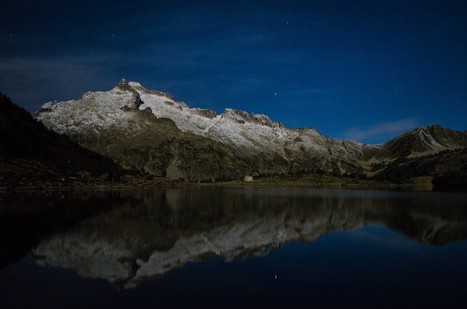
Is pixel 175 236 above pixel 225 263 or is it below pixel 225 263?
above

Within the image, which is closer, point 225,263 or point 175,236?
point 225,263

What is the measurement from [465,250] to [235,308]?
30.1m

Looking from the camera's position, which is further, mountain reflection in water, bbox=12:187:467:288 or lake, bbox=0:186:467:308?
mountain reflection in water, bbox=12:187:467:288

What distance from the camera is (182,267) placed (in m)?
34.3

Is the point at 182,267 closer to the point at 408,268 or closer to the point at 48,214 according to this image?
the point at 408,268

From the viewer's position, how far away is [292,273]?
1272 inches

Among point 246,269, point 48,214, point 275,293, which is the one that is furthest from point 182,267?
point 48,214

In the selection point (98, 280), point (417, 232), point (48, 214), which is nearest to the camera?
point (98, 280)

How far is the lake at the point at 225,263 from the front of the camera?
2525cm

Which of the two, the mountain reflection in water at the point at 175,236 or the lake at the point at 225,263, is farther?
the mountain reflection in water at the point at 175,236

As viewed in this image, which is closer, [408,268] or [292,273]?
[292,273]

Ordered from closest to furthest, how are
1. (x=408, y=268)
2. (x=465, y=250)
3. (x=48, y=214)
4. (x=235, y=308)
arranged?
(x=235, y=308)
(x=408, y=268)
(x=465, y=250)
(x=48, y=214)

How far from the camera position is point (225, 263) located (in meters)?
36.5

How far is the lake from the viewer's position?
25250 millimetres
